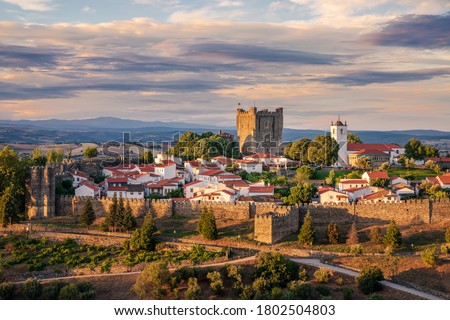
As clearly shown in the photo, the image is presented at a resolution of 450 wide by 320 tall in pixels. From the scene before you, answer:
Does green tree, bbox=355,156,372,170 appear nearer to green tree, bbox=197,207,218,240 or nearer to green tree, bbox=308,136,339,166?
green tree, bbox=308,136,339,166

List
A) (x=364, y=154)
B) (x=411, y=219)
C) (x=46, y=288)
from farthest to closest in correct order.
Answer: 1. (x=364, y=154)
2. (x=411, y=219)
3. (x=46, y=288)

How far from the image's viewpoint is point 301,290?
24.8m

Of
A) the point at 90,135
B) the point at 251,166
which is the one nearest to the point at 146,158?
the point at 251,166

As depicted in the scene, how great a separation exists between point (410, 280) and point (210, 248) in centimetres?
962

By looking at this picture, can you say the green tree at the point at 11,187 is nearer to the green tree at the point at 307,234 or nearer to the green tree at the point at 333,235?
the green tree at the point at 307,234

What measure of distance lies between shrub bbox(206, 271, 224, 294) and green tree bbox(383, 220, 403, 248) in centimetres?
912

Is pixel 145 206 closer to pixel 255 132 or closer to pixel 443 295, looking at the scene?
pixel 443 295

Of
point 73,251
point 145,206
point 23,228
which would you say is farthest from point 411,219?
point 23,228

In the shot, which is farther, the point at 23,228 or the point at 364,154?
the point at 364,154

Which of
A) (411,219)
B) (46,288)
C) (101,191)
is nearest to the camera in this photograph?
(46,288)

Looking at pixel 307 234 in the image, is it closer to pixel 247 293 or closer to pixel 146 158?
pixel 247 293

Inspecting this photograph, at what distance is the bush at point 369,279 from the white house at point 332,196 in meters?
12.0

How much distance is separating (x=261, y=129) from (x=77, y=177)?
30755mm

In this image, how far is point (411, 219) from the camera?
34.1m
